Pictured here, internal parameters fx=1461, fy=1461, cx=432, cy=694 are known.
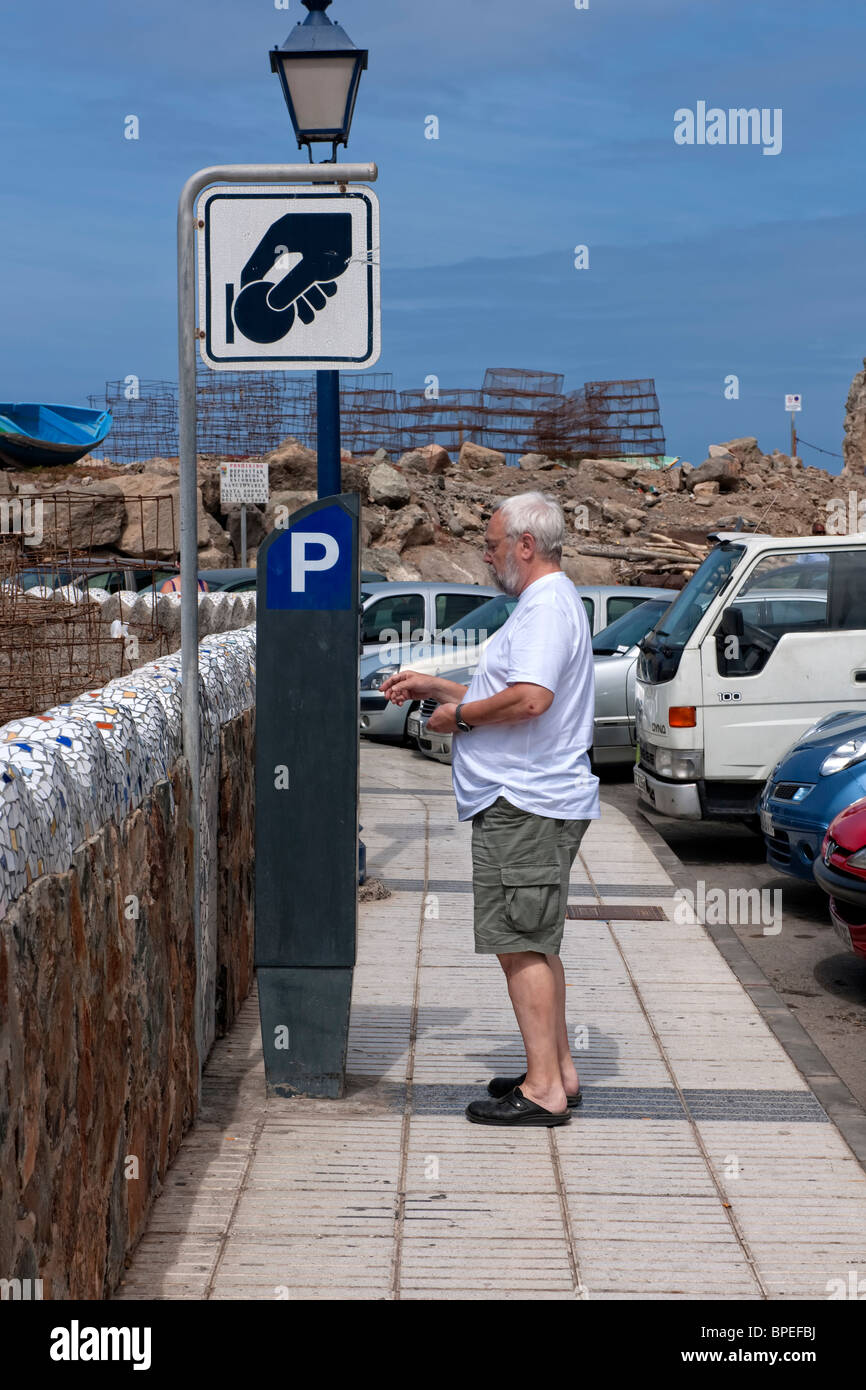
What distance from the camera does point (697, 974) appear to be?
6551 mm

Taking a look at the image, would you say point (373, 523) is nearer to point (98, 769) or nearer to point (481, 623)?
point (481, 623)

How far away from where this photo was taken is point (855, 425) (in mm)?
60406

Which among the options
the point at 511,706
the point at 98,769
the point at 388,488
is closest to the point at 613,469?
the point at 388,488

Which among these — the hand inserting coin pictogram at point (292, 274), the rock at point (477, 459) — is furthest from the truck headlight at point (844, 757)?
the rock at point (477, 459)

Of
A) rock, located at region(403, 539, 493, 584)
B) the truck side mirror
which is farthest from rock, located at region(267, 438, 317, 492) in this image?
the truck side mirror

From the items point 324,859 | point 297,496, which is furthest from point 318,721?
point 297,496

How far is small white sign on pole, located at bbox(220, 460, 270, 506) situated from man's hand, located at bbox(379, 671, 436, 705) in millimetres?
11850

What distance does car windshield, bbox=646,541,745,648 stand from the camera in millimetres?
9727

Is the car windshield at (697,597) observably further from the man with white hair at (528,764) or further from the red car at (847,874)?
the man with white hair at (528,764)

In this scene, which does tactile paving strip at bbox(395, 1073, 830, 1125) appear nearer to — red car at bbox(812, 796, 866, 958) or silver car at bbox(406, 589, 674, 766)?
red car at bbox(812, 796, 866, 958)

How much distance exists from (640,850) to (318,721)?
542cm

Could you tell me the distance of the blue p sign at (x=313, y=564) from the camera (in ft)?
14.9

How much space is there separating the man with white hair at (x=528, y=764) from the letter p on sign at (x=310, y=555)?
0.45 meters
